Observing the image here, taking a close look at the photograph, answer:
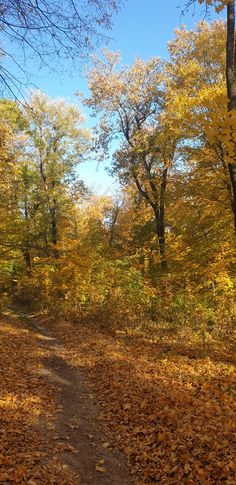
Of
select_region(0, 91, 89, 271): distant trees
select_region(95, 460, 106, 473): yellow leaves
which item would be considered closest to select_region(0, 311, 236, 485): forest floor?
select_region(95, 460, 106, 473): yellow leaves

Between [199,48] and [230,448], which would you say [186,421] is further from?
[199,48]

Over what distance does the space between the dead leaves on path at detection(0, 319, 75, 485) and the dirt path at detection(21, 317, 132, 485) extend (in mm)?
220

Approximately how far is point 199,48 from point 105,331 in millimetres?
13497

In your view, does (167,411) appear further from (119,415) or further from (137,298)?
(137,298)

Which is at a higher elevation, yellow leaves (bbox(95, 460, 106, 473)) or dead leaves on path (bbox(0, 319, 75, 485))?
dead leaves on path (bbox(0, 319, 75, 485))

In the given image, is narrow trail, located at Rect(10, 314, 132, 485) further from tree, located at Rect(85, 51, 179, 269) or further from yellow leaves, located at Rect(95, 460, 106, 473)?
tree, located at Rect(85, 51, 179, 269)

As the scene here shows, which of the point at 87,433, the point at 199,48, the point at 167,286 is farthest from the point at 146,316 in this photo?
the point at 199,48

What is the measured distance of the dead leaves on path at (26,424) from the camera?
201 inches

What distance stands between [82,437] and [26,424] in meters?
1.09

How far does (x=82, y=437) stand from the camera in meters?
6.50

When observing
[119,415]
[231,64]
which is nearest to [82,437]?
[119,415]

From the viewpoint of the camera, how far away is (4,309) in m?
21.5

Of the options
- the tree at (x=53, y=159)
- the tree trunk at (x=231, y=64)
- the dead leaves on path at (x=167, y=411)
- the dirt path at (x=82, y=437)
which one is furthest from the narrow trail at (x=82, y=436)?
the tree at (x=53, y=159)

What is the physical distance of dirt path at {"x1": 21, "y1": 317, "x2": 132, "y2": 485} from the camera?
17.6 ft
